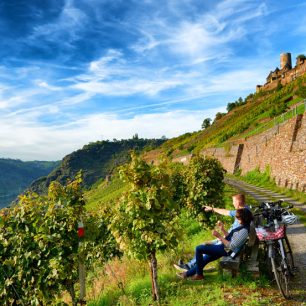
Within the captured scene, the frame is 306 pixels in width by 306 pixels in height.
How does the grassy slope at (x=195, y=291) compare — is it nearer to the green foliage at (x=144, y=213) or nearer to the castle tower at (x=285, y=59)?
the green foliage at (x=144, y=213)

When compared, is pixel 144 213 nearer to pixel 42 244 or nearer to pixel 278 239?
pixel 42 244

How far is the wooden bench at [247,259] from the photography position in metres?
7.91

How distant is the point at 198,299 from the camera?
7.68 m

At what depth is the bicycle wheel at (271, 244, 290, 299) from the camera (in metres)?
7.07

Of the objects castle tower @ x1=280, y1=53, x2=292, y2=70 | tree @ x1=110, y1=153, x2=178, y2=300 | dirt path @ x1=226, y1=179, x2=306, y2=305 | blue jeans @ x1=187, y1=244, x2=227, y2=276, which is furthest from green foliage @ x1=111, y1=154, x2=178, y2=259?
castle tower @ x1=280, y1=53, x2=292, y2=70

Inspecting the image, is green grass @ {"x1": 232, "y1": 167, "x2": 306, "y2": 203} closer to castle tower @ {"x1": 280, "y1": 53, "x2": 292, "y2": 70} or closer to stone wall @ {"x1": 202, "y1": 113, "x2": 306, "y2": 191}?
stone wall @ {"x1": 202, "y1": 113, "x2": 306, "y2": 191}

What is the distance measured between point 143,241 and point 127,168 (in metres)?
1.58

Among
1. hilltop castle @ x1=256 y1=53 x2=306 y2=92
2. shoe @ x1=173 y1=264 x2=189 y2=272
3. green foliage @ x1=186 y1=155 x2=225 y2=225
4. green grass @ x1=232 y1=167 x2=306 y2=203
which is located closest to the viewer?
shoe @ x1=173 y1=264 x2=189 y2=272

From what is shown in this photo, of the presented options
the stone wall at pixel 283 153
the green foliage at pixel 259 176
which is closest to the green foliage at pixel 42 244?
the stone wall at pixel 283 153

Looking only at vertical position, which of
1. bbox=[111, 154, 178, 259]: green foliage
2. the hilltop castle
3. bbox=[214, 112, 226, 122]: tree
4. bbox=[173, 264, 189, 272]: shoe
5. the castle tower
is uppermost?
the castle tower

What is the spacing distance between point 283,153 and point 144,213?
2218cm

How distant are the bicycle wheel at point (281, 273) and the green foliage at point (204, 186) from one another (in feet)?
21.3

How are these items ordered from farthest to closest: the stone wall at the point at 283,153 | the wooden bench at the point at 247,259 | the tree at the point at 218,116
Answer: the tree at the point at 218,116, the stone wall at the point at 283,153, the wooden bench at the point at 247,259

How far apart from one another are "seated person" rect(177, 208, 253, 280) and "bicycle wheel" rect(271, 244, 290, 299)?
80cm
